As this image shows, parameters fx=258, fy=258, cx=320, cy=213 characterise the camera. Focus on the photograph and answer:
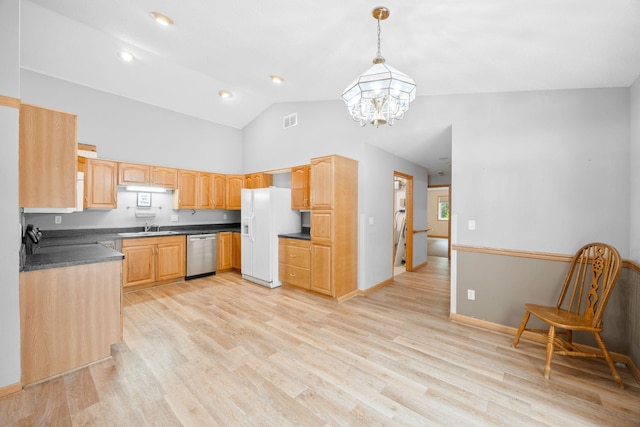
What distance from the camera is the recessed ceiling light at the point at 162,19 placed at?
2526 millimetres

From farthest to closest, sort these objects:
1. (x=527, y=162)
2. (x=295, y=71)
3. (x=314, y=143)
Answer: (x=314, y=143)
(x=295, y=71)
(x=527, y=162)

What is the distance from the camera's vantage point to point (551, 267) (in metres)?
2.65

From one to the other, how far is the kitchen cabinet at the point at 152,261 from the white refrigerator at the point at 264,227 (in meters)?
1.17

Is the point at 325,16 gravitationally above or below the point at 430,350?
above

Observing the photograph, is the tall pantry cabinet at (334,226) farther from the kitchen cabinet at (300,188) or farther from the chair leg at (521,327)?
the chair leg at (521,327)

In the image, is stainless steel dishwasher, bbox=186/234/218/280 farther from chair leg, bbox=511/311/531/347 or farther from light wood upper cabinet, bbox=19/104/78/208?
chair leg, bbox=511/311/531/347

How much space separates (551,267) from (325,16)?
10.7 feet

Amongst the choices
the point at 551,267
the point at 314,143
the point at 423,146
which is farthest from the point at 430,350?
the point at 314,143

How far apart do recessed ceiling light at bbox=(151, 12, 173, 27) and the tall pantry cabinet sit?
229 centimetres

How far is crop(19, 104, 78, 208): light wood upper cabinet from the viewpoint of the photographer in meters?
2.01

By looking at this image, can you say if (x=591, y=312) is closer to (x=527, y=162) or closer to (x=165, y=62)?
(x=527, y=162)

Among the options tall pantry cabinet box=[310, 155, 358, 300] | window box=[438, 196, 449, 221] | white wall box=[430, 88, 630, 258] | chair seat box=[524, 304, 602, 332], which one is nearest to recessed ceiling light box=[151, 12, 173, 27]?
tall pantry cabinet box=[310, 155, 358, 300]

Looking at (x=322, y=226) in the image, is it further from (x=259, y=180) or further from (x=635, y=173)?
(x=635, y=173)

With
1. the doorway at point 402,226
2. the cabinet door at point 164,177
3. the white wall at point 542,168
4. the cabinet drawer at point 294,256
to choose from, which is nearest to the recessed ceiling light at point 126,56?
the cabinet door at point 164,177
